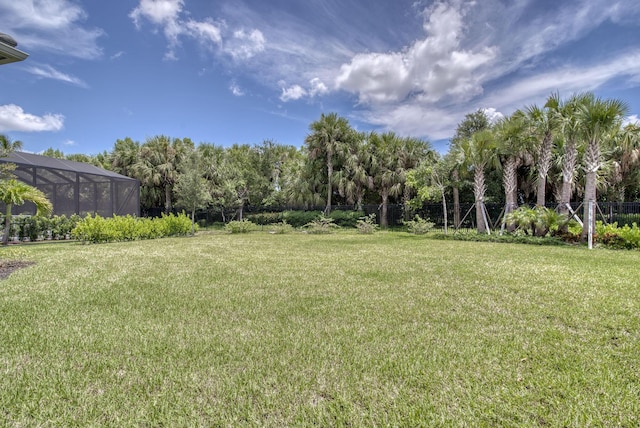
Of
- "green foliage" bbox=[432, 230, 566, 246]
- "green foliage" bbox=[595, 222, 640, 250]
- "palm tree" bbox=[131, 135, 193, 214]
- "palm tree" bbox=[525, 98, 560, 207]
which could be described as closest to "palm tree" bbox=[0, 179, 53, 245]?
"palm tree" bbox=[131, 135, 193, 214]

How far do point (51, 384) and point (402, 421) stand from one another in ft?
7.28

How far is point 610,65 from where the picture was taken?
9.04 meters

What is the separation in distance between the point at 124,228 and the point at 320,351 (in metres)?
11.9

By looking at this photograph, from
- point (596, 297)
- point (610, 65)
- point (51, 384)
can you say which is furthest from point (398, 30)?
point (51, 384)

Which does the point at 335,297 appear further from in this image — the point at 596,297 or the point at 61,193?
the point at 61,193

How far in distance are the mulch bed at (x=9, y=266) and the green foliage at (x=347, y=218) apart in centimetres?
1398

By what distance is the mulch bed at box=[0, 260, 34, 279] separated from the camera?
5.35m

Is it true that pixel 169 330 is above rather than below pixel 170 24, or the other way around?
below

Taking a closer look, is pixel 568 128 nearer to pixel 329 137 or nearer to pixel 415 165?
pixel 415 165

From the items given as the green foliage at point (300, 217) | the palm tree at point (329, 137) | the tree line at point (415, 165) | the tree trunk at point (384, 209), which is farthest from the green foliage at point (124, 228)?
the tree trunk at point (384, 209)

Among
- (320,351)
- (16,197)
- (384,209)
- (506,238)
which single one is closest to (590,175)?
(506,238)

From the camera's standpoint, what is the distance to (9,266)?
5945mm

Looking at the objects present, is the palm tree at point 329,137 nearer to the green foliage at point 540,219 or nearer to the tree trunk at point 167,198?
the green foliage at point 540,219

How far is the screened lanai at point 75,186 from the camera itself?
12.7 meters
